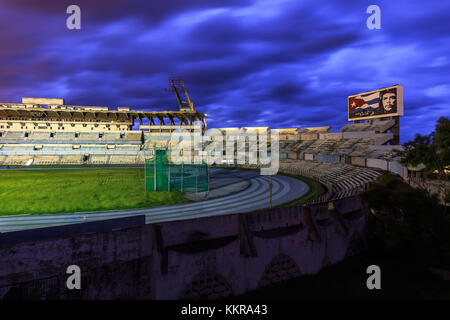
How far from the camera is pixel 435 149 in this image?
777 inches

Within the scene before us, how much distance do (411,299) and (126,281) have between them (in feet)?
52.0

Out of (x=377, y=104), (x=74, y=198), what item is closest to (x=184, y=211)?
(x=74, y=198)

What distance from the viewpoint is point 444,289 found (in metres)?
14.7

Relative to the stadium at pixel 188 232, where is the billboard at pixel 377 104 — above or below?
above

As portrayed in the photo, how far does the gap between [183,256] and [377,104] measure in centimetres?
5402

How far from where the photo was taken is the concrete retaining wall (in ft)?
32.4

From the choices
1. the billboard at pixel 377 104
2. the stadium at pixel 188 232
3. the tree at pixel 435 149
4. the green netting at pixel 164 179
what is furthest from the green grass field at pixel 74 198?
the billboard at pixel 377 104

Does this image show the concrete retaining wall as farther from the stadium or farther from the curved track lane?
the curved track lane

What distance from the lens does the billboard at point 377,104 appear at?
4766 cm

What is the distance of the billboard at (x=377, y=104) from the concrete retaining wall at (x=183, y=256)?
135 feet

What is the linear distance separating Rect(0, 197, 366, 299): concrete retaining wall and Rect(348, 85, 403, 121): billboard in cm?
4109

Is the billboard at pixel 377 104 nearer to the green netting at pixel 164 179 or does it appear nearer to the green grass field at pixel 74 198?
the green netting at pixel 164 179

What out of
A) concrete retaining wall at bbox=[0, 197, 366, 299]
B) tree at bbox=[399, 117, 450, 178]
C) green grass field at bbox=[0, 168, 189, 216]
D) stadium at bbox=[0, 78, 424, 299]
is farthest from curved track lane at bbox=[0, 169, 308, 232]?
tree at bbox=[399, 117, 450, 178]
